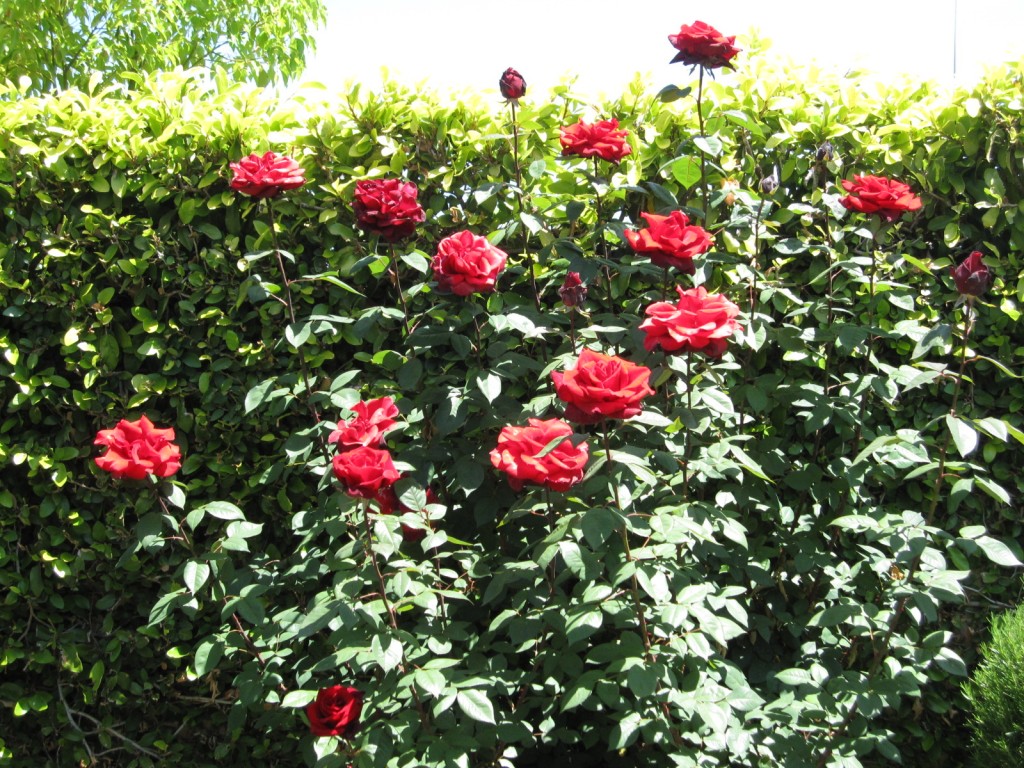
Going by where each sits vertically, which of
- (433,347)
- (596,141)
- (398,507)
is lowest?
(398,507)

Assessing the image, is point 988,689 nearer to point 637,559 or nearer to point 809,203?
point 637,559

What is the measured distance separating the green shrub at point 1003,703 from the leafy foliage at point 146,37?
25.7 ft

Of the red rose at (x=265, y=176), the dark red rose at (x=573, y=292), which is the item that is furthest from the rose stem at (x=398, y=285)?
the dark red rose at (x=573, y=292)

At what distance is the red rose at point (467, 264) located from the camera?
2.50m

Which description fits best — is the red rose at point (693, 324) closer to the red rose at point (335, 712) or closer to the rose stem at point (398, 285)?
the rose stem at point (398, 285)

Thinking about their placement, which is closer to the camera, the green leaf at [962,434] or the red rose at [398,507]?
the green leaf at [962,434]

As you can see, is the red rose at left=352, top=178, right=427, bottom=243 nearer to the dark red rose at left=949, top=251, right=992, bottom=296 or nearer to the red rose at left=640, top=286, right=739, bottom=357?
the red rose at left=640, top=286, right=739, bottom=357

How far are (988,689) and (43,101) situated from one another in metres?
3.56

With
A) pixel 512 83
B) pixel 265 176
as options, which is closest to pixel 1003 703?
pixel 512 83

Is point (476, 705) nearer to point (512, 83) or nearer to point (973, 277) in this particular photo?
point (973, 277)

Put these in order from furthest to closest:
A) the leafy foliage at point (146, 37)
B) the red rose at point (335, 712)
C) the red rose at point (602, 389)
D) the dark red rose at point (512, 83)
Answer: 1. the leafy foliage at point (146, 37)
2. the dark red rose at point (512, 83)
3. the red rose at point (335, 712)
4. the red rose at point (602, 389)

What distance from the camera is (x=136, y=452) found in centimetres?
243

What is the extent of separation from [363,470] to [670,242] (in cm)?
103

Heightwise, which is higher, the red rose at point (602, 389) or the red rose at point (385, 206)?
the red rose at point (385, 206)
